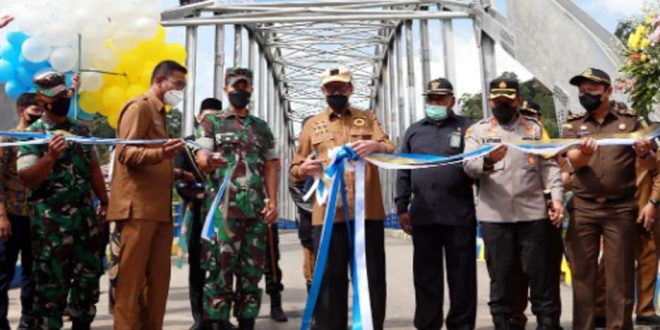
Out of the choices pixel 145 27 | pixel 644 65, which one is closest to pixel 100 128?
pixel 145 27

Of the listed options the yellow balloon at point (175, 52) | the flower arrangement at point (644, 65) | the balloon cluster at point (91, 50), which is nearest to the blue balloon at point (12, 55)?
the balloon cluster at point (91, 50)

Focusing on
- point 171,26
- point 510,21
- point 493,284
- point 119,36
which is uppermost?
point 171,26

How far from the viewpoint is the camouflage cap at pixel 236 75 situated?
16.0 ft

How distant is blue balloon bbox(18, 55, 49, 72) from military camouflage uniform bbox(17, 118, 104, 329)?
7.08 ft

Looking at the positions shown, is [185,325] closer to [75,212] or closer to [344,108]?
[75,212]

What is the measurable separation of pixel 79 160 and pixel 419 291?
7.59 ft

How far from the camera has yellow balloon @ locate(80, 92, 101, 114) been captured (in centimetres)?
679

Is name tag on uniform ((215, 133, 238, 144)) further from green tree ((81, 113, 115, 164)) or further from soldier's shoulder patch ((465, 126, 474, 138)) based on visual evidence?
soldier's shoulder patch ((465, 126, 474, 138))

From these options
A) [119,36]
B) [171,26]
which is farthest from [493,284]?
[171,26]

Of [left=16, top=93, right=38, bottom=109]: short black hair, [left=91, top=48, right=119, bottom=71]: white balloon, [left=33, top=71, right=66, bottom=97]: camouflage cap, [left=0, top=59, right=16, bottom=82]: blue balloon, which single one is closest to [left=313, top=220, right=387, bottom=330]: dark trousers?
[left=33, top=71, right=66, bottom=97]: camouflage cap

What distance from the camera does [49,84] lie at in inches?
177

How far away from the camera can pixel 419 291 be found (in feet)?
15.5

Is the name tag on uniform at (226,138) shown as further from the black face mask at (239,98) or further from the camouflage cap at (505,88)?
the camouflage cap at (505,88)

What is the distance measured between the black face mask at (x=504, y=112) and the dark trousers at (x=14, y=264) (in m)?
3.38
